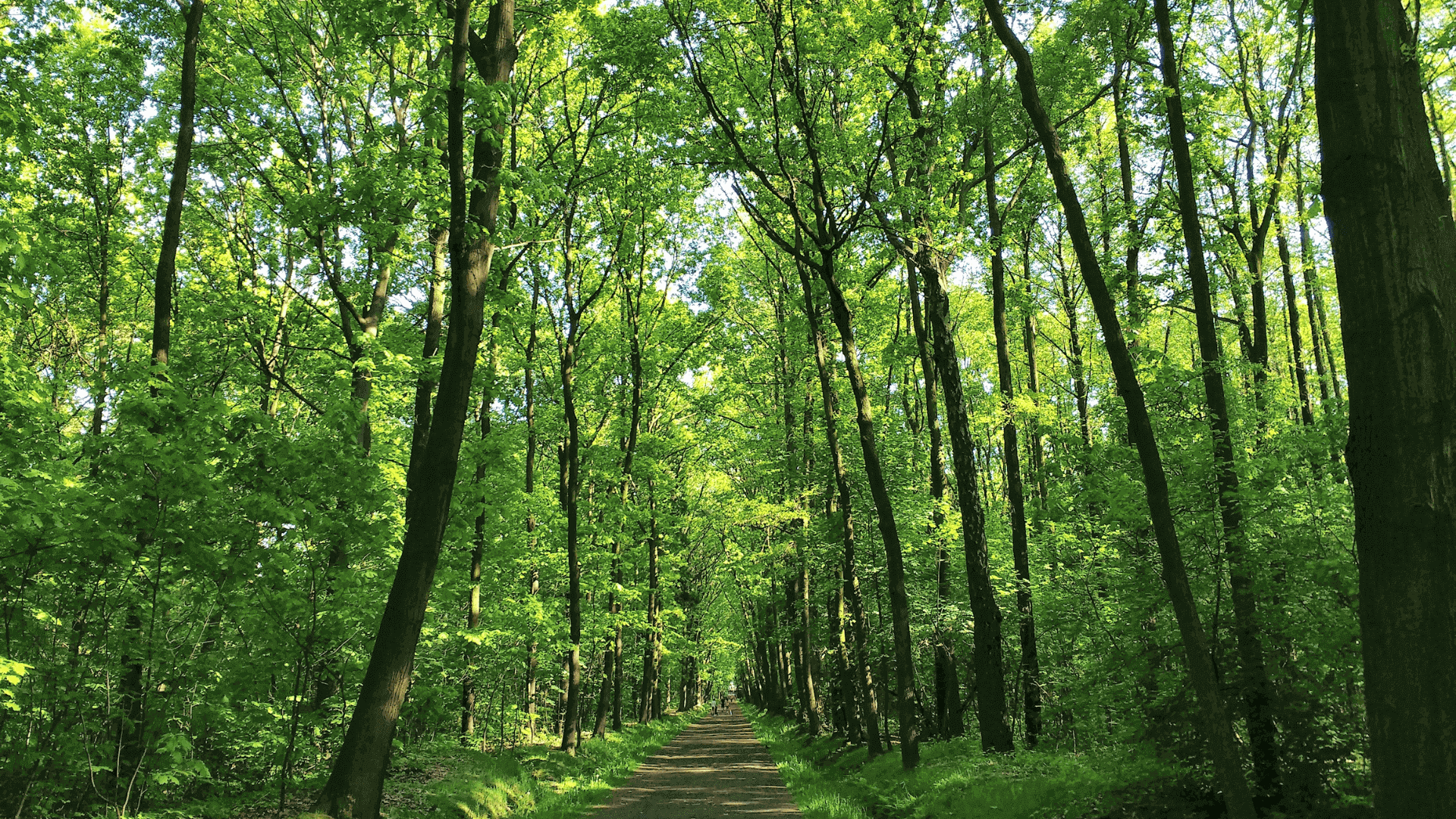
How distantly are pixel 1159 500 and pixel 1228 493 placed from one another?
3.10ft

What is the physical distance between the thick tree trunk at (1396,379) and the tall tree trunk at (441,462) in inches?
272

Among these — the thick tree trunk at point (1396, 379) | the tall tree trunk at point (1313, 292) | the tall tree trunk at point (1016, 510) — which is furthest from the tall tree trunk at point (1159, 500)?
the tall tree trunk at point (1313, 292)

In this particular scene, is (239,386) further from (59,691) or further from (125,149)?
(59,691)

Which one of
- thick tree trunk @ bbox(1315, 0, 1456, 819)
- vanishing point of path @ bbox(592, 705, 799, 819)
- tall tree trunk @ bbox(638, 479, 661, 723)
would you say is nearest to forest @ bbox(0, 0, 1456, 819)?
thick tree trunk @ bbox(1315, 0, 1456, 819)

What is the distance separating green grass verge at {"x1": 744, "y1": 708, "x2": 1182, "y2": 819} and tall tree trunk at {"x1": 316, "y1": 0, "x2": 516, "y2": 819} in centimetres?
596

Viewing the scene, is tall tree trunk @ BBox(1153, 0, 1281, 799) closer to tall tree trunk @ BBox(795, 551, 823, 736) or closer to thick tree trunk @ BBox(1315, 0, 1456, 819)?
thick tree trunk @ BBox(1315, 0, 1456, 819)

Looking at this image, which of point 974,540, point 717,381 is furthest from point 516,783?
point 717,381

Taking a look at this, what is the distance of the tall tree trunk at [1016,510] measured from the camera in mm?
11945

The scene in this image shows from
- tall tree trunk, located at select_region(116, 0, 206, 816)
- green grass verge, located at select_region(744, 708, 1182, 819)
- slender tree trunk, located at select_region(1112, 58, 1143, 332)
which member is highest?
slender tree trunk, located at select_region(1112, 58, 1143, 332)

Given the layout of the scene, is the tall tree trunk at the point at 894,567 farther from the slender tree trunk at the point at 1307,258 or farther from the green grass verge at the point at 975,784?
the slender tree trunk at the point at 1307,258

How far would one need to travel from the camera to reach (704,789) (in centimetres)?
1327

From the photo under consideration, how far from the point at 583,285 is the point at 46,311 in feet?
38.5

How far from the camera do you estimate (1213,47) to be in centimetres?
1714

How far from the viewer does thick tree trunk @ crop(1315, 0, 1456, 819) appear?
2998 mm
